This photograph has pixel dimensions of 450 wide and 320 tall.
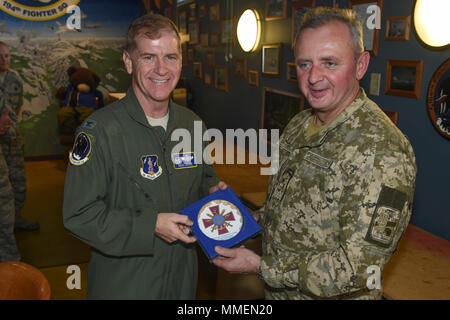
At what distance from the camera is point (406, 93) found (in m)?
2.18

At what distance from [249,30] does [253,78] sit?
0.50m

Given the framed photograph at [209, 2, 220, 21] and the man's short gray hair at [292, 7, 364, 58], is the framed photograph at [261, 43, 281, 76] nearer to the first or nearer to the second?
the framed photograph at [209, 2, 220, 21]

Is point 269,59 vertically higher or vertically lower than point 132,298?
higher

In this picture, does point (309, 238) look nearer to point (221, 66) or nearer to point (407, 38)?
point (407, 38)

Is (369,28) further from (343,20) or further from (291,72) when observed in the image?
(343,20)

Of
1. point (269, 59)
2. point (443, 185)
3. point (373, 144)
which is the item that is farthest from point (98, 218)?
point (269, 59)

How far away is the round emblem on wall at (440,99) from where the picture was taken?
1918 millimetres

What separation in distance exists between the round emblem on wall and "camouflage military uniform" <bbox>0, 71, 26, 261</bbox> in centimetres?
297

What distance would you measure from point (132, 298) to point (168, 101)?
79 cm

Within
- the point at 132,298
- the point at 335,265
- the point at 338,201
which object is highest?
the point at 338,201

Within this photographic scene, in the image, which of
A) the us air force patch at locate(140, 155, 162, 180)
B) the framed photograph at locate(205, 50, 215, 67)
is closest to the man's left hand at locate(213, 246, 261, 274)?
the us air force patch at locate(140, 155, 162, 180)

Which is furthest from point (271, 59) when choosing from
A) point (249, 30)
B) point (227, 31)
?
point (227, 31)

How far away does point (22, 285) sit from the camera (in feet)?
3.82

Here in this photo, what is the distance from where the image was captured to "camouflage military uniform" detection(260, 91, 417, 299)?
1104 millimetres
